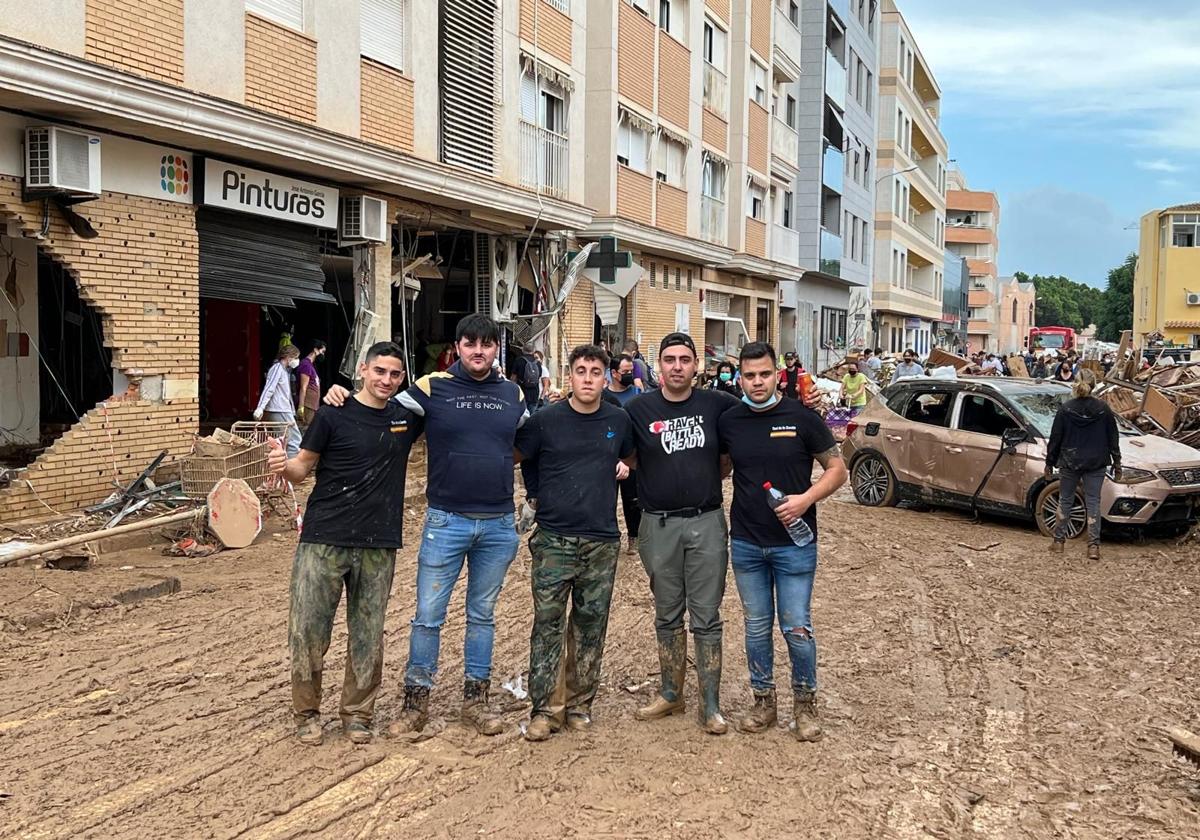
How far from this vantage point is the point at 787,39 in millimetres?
32375

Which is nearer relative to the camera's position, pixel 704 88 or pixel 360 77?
pixel 360 77

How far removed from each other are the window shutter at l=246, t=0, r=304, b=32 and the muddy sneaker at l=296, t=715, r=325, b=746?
937 centimetres

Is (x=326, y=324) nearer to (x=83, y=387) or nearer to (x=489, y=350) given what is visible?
(x=83, y=387)

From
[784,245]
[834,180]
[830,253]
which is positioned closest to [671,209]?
[784,245]

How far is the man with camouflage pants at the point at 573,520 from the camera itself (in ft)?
17.4

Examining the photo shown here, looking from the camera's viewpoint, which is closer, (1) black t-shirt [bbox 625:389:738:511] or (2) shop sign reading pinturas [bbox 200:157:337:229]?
(1) black t-shirt [bbox 625:389:738:511]

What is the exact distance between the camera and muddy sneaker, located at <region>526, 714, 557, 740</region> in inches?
205

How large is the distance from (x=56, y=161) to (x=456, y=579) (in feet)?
22.6

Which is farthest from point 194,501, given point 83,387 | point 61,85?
point 83,387

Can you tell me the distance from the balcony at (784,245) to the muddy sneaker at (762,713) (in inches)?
1075

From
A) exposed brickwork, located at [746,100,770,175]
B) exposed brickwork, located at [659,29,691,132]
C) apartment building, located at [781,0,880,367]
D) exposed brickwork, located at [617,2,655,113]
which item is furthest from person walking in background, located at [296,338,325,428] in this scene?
apartment building, located at [781,0,880,367]

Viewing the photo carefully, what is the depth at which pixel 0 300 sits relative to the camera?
503 inches

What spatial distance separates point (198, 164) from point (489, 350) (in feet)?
25.8

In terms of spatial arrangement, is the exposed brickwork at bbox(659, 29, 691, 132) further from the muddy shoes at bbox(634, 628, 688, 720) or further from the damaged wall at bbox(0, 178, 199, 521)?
the muddy shoes at bbox(634, 628, 688, 720)
